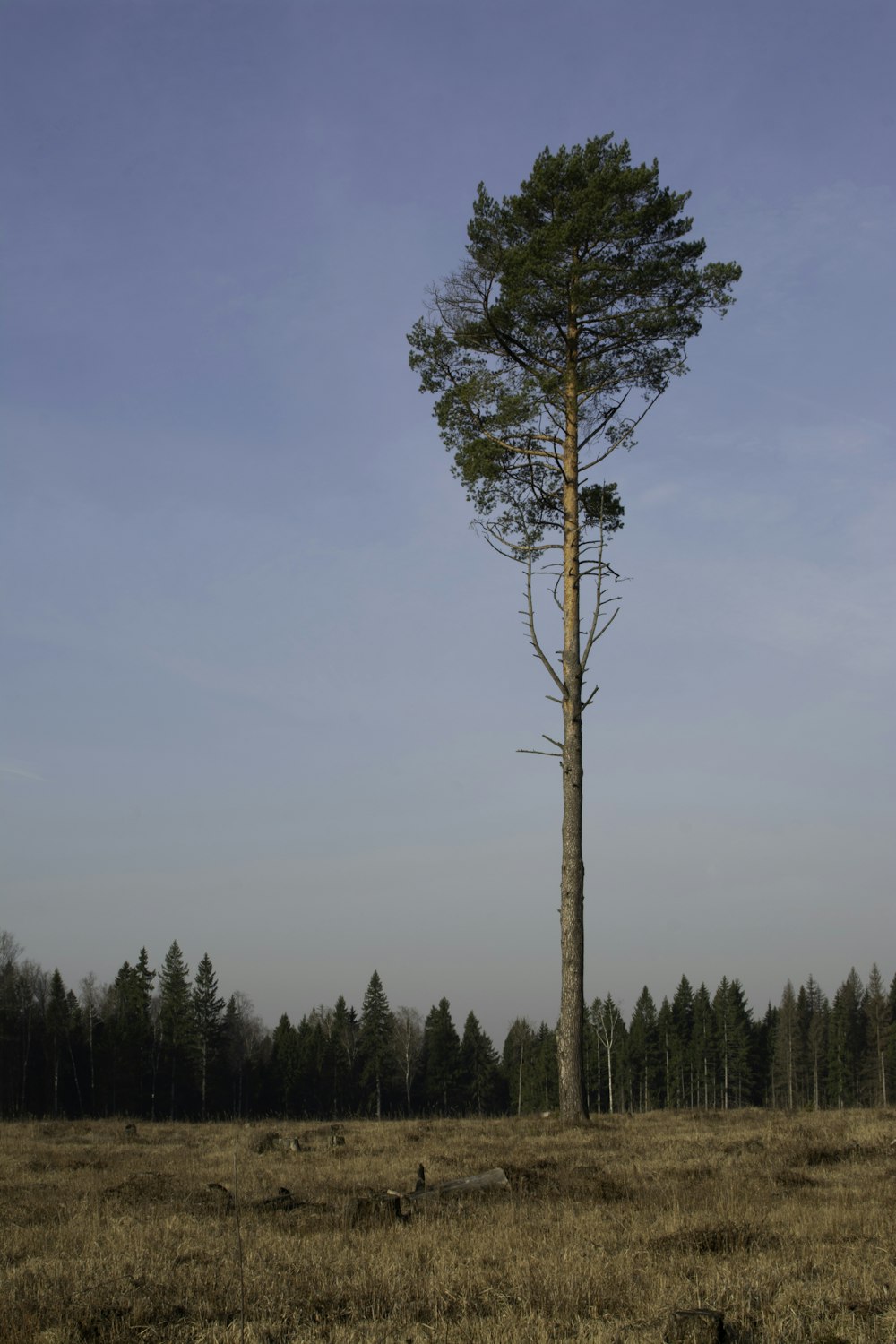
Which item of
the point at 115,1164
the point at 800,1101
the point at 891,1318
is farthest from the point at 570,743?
the point at 800,1101

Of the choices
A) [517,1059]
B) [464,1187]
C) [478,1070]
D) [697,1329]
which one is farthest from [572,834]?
[517,1059]

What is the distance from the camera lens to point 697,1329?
4617 millimetres

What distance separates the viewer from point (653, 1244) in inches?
260

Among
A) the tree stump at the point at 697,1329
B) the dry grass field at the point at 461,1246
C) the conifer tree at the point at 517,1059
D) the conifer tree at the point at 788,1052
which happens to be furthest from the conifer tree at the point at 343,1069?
the tree stump at the point at 697,1329

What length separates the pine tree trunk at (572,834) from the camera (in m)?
15.4

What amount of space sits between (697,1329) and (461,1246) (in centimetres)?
238

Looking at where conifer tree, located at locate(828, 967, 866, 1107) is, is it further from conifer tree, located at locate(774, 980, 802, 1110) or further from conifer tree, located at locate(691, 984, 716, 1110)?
conifer tree, located at locate(691, 984, 716, 1110)

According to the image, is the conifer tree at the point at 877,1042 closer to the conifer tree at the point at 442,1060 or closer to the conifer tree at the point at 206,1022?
the conifer tree at the point at 442,1060

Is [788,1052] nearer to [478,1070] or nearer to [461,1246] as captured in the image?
[478,1070]

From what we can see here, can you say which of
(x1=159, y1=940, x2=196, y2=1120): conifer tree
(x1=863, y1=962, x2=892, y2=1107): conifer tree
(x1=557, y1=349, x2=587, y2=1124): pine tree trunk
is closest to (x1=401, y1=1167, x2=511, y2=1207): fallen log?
(x1=557, y1=349, x2=587, y2=1124): pine tree trunk

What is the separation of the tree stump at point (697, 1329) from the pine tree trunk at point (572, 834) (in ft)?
34.4

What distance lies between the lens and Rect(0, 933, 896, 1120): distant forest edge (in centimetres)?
5528

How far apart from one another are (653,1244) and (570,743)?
10.2 metres

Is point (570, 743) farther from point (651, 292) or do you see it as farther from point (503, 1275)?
point (503, 1275)
